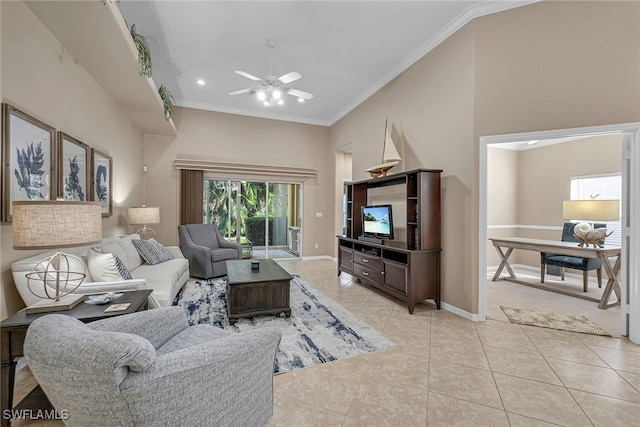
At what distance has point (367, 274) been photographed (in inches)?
162

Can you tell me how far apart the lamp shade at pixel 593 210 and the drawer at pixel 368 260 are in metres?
3.20

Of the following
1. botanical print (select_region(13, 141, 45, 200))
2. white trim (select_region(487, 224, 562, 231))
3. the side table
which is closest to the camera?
the side table

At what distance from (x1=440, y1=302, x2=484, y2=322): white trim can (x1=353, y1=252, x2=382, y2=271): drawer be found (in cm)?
91

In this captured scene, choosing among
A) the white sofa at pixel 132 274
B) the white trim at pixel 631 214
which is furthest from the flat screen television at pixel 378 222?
the white sofa at pixel 132 274

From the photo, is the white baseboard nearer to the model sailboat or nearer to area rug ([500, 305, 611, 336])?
the model sailboat

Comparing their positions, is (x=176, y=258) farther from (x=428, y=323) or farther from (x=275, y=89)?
(x=428, y=323)

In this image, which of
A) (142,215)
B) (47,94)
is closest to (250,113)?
(142,215)

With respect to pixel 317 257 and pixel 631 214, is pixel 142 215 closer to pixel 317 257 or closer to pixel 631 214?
pixel 317 257

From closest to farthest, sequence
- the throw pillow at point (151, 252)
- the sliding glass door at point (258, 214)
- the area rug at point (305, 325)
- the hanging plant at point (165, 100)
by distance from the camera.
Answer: the area rug at point (305, 325)
the throw pillow at point (151, 252)
the hanging plant at point (165, 100)
the sliding glass door at point (258, 214)

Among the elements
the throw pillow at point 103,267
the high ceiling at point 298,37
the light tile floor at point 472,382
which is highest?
the high ceiling at point 298,37

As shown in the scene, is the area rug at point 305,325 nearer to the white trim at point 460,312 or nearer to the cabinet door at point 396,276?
the cabinet door at point 396,276

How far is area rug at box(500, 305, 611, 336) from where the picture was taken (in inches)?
112

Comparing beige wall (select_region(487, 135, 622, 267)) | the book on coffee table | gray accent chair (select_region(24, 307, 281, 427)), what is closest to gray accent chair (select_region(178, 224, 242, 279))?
the book on coffee table

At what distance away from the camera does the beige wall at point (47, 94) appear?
1.99 meters
